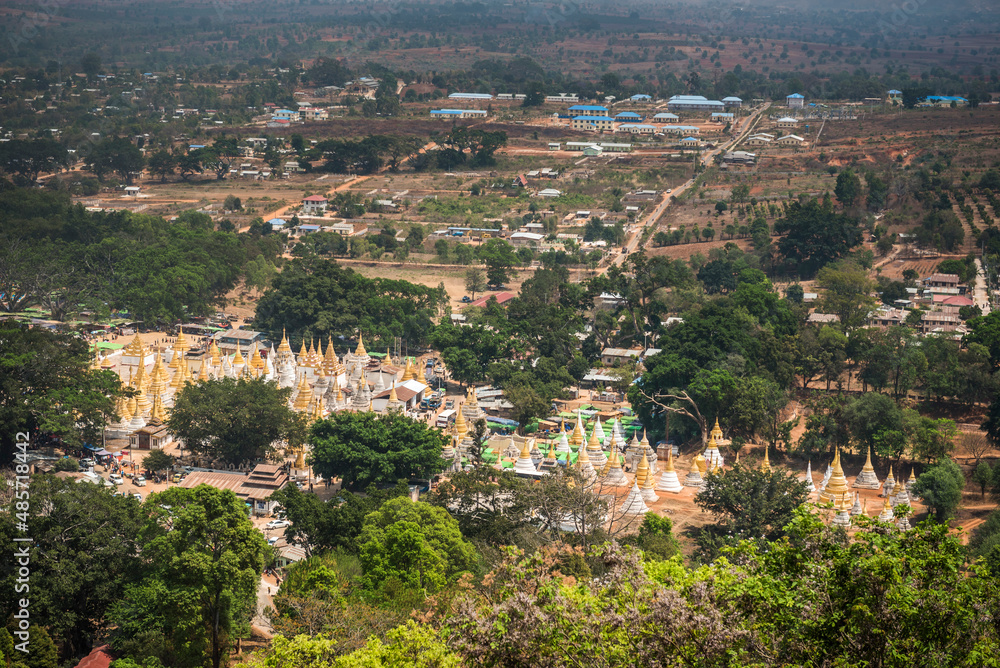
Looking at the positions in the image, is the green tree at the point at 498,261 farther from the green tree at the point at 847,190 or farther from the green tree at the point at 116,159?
the green tree at the point at 116,159

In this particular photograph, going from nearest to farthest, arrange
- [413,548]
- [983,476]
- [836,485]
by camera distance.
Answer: [413,548]
[836,485]
[983,476]

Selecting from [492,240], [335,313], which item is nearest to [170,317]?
[335,313]

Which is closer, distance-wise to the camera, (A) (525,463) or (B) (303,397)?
(A) (525,463)

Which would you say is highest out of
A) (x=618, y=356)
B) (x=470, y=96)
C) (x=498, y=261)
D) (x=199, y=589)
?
(x=199, y=589)

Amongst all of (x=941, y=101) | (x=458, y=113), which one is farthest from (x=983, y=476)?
(x=458, y=113)

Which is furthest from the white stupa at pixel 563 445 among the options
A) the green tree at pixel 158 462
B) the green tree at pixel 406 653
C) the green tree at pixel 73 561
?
the green tree at pixel 406 653

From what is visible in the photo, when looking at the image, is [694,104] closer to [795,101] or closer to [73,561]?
[795,101]
